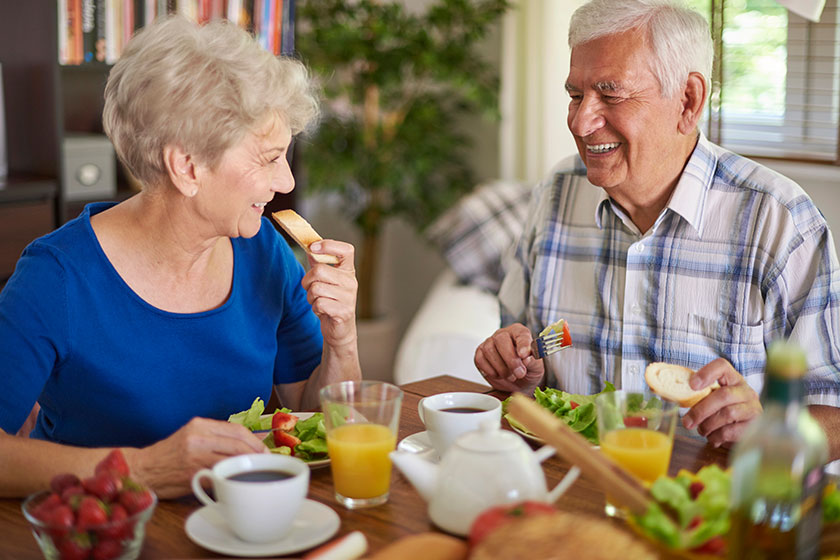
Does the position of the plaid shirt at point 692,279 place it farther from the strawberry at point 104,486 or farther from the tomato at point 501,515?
the strawberry at point 104,486

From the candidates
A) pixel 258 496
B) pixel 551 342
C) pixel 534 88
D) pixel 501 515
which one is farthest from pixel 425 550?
pixel 534 88

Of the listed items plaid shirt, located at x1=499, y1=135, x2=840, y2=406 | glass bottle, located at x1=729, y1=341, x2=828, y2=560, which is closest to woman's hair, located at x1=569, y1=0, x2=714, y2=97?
plaid shirt, located at x1=499, y1=135, x2=840, y2=406

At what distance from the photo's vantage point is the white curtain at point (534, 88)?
12.4 ft

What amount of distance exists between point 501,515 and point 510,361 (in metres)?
0.73

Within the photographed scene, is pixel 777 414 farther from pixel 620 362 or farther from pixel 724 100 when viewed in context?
pixel 724 100

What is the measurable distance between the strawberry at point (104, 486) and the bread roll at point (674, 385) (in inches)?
30.4

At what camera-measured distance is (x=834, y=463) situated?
1.74 m

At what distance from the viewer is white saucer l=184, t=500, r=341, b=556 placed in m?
1.04

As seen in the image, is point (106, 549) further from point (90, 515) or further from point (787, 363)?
point (787, 363)

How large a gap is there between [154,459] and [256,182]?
53 cm

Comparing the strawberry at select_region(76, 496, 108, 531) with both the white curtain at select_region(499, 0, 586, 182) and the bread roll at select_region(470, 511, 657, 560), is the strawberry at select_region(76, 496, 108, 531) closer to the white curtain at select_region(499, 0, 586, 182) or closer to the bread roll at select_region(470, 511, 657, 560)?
the bread roll at select_region(470, 511, 657, 560)

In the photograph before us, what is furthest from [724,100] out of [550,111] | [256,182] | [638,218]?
[256,182]

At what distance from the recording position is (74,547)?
0.99 metres

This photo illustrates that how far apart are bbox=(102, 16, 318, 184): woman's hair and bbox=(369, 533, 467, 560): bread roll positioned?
0.79m
